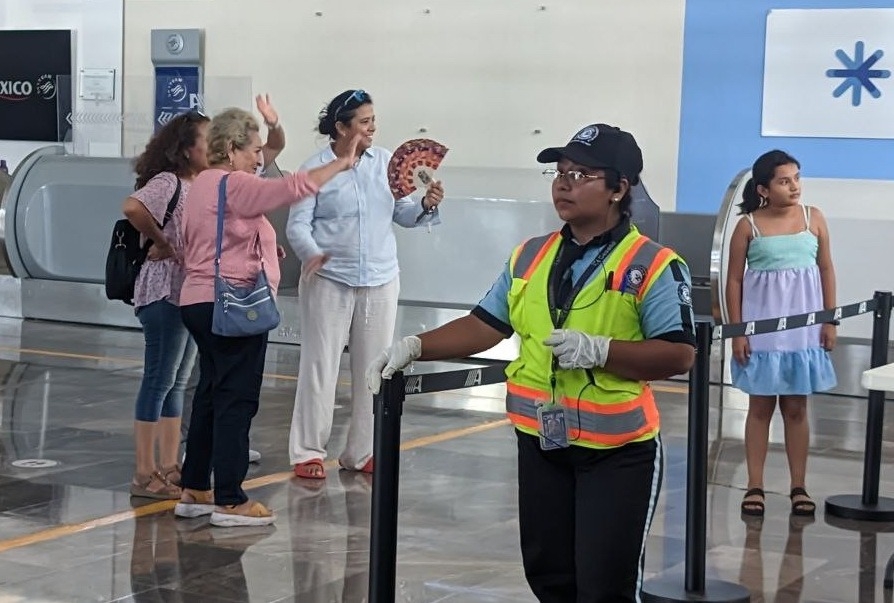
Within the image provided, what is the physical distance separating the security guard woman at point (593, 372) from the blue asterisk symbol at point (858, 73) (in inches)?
366

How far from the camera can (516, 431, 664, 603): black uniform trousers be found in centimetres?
356

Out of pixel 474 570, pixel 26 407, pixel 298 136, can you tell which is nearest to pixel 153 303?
pixel 474 570

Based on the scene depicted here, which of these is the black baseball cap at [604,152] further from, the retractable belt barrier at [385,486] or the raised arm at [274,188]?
the raised arm at [274,188]

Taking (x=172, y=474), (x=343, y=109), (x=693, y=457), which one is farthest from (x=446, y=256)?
(x=693, y=457)

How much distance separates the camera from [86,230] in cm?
1377

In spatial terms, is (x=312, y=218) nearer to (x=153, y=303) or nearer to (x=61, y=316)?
(x=153, y=303)

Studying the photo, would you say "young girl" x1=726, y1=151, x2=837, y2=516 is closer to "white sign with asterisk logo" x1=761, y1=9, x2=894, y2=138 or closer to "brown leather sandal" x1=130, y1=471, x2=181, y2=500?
"brown leather sandal" x1=130, y1=471, x2=181, y2=500

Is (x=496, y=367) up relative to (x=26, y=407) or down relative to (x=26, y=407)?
up

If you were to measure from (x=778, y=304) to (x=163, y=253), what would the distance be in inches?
112

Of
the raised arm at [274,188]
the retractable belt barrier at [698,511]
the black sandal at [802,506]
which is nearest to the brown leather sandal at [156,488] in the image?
the raised arm at [274,188]

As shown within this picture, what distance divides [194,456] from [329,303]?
118 cm

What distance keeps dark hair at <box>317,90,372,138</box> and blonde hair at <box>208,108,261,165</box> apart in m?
0.88

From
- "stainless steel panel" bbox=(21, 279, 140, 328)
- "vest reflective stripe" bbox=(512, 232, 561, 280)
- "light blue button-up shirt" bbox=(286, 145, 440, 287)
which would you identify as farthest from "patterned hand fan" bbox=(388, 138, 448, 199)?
"stainless steel panel" bbox=(21, 279, 140, 328)

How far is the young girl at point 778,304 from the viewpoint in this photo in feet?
21.8
